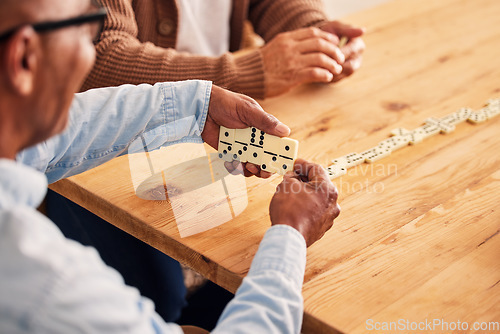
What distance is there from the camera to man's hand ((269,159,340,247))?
2.69ft

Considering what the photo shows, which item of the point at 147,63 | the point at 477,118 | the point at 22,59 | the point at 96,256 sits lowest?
the point at 477,118

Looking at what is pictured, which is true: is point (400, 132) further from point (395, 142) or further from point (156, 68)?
point (156, 68)

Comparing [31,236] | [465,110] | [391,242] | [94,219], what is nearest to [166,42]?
[94,219]

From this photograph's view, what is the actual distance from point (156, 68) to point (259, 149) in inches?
19.2

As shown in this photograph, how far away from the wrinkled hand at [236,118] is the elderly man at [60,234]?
0.49 ft

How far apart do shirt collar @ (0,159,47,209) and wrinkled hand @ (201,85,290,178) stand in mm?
451

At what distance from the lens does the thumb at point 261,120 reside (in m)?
0.97

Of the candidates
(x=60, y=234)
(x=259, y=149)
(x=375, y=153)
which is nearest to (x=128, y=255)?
(x=259, y=149)

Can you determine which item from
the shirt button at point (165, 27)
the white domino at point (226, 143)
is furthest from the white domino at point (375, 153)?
the shirt button at point (165, 27)

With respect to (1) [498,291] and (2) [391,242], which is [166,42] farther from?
(1) [498,291]

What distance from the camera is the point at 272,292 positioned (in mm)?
716

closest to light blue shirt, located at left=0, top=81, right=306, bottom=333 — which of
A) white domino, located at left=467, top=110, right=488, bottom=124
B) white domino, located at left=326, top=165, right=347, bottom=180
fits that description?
white domino, located at left=326, top=165, right=347, bottom=180

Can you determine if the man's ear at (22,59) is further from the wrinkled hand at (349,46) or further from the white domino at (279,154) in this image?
the wrinkled hand at (349,46)

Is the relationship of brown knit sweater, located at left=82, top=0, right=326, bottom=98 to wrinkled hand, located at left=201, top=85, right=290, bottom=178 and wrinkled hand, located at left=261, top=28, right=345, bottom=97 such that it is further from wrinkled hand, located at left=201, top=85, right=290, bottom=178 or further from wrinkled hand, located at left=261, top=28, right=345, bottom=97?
wrinkled hand, located at left=201, top=85, right=290, bottom=178
